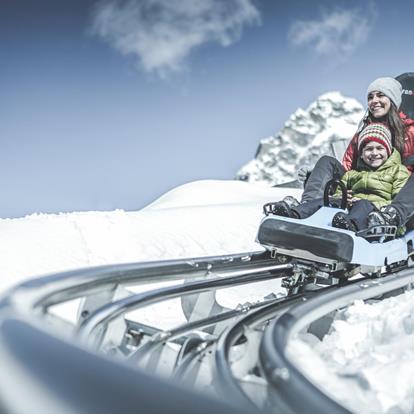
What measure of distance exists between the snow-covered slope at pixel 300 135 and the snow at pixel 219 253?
13835 cm

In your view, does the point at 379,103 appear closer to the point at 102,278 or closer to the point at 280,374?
the point at 102,278

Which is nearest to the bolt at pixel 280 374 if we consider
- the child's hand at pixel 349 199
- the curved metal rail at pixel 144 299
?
the curved metal rail at pixel 144 299

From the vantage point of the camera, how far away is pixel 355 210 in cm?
310

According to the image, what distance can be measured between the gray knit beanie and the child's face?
64 cm

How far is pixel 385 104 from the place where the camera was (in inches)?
159

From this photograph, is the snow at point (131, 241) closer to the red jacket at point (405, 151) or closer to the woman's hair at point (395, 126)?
the red jacket at point (405, 151)

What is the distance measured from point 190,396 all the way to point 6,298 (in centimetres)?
76

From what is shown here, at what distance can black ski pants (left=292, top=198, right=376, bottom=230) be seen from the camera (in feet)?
9.93

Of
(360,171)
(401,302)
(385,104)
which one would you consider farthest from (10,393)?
(385,104)

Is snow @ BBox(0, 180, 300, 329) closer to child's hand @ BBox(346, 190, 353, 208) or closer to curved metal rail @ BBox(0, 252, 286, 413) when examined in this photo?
child's hand @ BBox(346, 190, 353, 208)

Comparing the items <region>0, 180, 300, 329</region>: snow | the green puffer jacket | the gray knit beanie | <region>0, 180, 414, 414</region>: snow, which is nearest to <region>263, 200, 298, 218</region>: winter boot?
the green puffer jacket

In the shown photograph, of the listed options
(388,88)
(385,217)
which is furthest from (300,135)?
(385,217)

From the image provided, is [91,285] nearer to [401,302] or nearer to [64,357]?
[64,357]

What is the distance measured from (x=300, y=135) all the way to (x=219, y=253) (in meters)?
149
